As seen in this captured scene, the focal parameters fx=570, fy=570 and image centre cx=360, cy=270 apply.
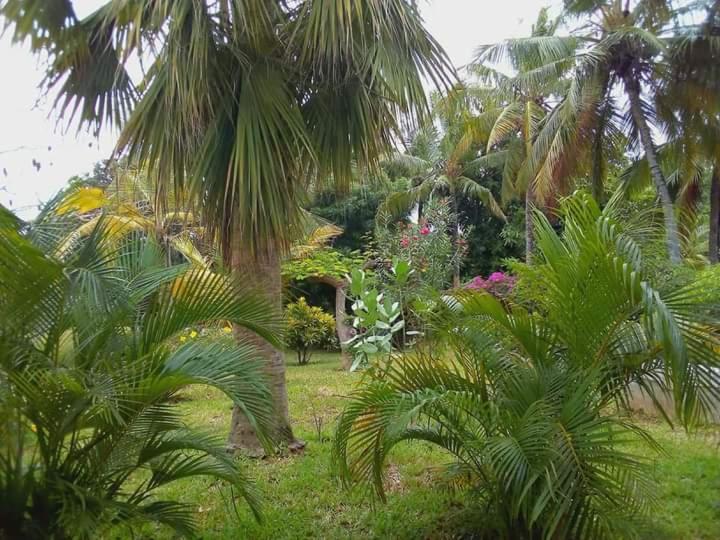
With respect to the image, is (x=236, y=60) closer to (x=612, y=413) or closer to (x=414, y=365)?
(x=414, y=365)

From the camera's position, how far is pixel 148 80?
469 centimetres

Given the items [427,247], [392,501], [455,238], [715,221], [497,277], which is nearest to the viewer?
[392,501]

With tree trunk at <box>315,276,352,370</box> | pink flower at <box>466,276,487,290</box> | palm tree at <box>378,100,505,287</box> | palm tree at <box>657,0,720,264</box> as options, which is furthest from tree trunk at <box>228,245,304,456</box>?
palm tree at <box>378,100,505,287</box>

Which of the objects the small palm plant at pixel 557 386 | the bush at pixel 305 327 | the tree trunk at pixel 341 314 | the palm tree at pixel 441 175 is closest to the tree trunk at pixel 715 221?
the palm tree at pixel 441 175

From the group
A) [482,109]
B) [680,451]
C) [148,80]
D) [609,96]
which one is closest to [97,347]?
[148,80]

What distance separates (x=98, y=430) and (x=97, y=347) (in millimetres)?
435

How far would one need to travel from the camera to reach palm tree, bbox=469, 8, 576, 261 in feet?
38.4

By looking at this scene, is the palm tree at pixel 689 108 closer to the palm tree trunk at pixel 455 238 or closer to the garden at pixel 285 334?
the palm tree trunk at pixel 455 238

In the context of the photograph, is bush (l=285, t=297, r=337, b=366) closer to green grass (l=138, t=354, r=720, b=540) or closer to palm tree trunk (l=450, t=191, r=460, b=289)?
palm tree trunk (l=450, t=191, r=460, b=289)

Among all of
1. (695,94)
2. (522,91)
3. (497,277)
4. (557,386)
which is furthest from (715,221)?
(557,386)

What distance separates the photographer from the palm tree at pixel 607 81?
33.6 feet

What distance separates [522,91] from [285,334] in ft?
35.2

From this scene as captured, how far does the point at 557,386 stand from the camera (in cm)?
314

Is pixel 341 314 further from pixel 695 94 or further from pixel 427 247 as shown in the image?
pixel 695 94
